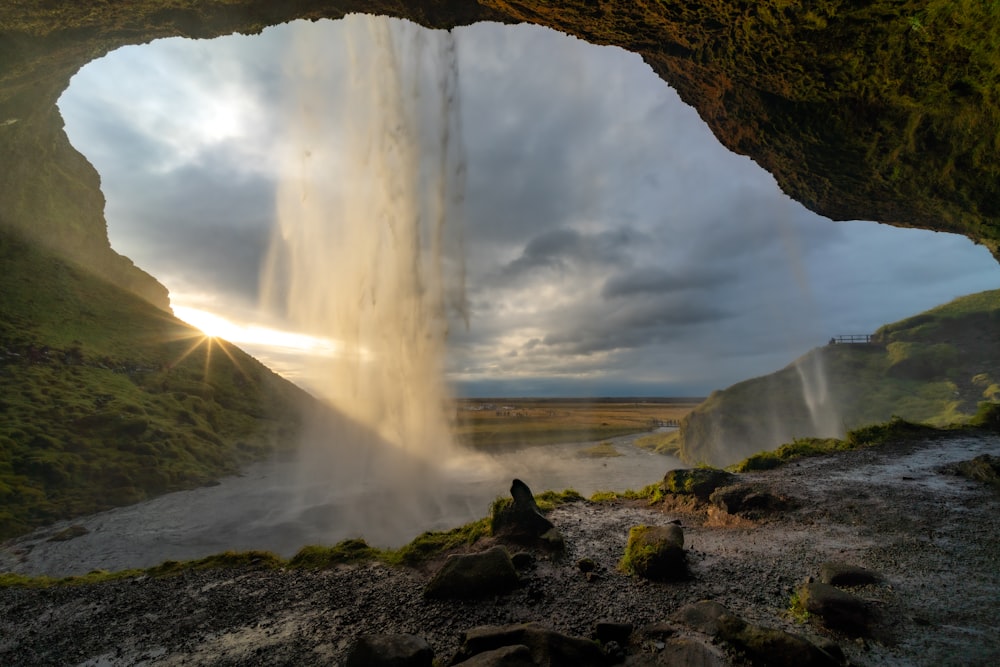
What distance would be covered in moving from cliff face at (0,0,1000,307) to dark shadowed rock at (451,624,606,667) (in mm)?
20766

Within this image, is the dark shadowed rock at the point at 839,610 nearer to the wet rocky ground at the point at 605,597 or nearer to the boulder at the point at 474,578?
the wet rocky ground at the point at 605,597

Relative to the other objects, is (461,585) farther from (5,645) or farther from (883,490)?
(883,490)

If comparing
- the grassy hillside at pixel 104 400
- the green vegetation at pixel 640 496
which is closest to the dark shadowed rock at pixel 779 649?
the green vegetation at pixel 640 496

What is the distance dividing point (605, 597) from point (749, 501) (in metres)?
7.35

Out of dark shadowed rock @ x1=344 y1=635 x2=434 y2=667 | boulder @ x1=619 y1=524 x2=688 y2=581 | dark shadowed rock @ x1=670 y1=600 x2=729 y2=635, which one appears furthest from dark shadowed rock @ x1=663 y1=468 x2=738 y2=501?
dark shadowed rock @ x1=344 y1=635 x2=434 y2=667

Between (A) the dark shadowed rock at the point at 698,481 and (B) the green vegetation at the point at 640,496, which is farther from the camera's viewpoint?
(B) the green vegetation at the point at 640,496

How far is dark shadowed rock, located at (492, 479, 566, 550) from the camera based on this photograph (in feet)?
35.4

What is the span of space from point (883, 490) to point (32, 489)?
42058mm

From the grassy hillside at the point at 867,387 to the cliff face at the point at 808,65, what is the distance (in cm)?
2405

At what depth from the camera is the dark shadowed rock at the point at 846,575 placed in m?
7.20

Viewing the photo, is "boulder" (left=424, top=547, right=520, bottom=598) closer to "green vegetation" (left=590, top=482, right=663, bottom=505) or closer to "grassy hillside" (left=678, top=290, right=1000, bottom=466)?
"green vegetation" (left=590, top=482, right=663, bottom=505)

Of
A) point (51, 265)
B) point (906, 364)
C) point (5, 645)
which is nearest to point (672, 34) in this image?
point (5, 645)

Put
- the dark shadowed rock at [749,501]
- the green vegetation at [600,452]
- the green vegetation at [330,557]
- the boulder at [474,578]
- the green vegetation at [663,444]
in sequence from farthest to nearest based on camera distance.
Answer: the green vegetation at [663,444]
the green vegetation at [600,452]
the dark shadowed rock at [749,501]
the green vegetation at [330,557]
the boulder at [474,578]

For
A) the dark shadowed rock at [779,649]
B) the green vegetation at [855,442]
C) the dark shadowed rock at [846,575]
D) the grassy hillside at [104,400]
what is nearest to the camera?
the dark shadowed rock at [779,649]
